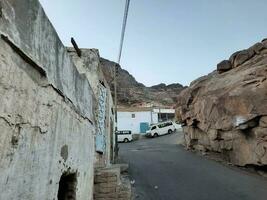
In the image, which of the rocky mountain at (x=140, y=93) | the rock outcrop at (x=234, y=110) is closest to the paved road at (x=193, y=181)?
the rock outcrop at (x=234, y=110)

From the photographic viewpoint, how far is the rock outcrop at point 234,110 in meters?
12.1

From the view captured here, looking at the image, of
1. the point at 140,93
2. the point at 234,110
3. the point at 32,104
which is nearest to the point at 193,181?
the point at 234,110

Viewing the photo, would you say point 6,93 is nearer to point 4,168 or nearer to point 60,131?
point 4,168

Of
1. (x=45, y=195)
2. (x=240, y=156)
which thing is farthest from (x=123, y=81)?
(x=45, y=195)

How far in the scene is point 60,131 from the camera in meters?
3.54

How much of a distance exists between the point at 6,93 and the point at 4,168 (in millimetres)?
574

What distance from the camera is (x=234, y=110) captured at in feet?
43.8

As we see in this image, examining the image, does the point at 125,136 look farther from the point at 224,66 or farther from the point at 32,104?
the point at 32,104

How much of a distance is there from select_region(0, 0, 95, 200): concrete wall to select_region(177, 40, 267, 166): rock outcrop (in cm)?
1019

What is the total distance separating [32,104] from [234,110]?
1229 cm

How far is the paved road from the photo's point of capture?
9.25 metres

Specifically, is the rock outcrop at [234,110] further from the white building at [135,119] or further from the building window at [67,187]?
the white building at [135,119]

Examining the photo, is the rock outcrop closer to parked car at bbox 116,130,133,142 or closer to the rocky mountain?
parked car at bbox 116,130,133,142

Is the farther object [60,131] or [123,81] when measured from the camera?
[123,81]
